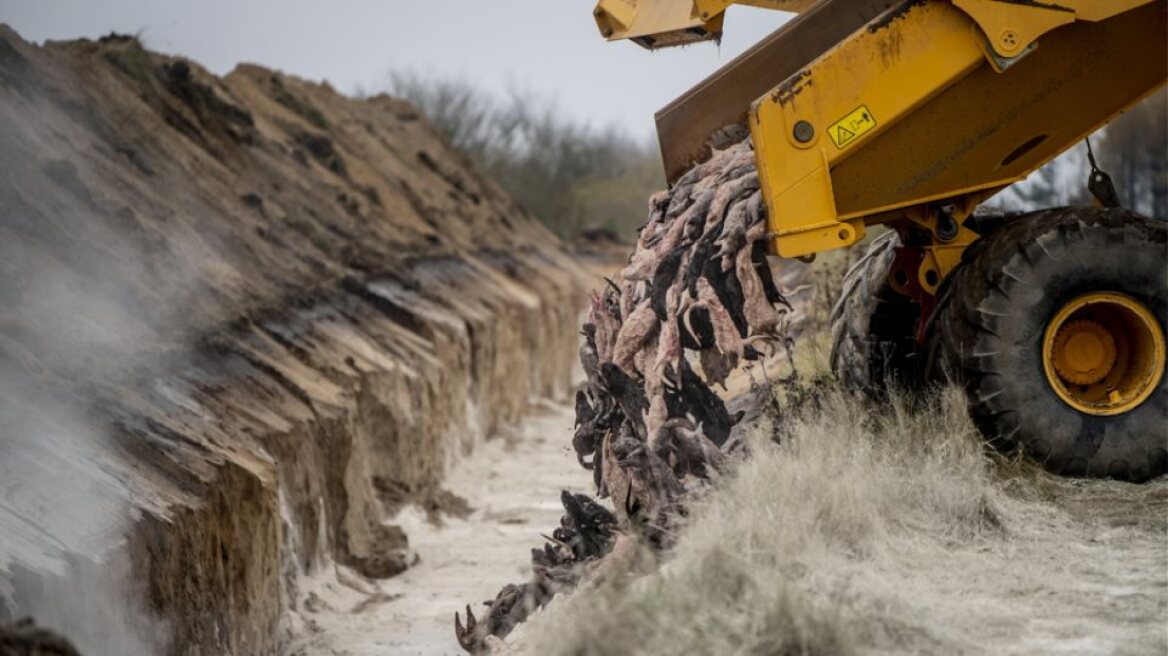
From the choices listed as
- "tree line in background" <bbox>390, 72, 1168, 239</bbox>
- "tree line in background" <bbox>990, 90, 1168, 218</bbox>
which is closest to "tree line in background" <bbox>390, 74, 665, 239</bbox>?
"tree line in background" <bbox>390, 72, 1168, 239</bbox>

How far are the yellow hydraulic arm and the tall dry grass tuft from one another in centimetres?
108

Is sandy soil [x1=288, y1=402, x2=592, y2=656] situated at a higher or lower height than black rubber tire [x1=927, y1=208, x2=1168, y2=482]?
lower

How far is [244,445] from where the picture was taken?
11516 mm

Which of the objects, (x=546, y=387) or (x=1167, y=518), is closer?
(x=1167, y=518)

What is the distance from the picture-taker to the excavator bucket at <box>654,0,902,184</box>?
899cm

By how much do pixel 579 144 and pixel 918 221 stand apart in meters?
59.9

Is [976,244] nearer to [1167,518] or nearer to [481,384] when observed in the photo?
[1167,518]

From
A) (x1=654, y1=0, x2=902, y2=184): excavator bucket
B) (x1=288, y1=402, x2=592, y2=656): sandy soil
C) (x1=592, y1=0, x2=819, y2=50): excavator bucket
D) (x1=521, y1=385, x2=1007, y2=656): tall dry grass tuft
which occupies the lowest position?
(x1=288, y1=402, x2=592, y2=656): sandy soil

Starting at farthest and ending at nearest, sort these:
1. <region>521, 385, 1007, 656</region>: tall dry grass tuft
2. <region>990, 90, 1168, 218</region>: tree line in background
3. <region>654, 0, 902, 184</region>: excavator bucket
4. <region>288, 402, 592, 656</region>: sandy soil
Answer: <region>990, 90, 1168, 218</region>: tree line in background → <region>288, 402, 592, 656</region>: sandy soil → <region>654, 0, 902, 184</region>: excavator bucket → <region>521, 385, 1007, 656</region>: tall dry grass tuft

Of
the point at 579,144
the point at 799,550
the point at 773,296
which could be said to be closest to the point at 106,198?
the point at 773,296

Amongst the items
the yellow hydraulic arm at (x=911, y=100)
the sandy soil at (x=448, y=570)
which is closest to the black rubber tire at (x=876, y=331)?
the yellow hydraulic arm at (x=911, y=100)

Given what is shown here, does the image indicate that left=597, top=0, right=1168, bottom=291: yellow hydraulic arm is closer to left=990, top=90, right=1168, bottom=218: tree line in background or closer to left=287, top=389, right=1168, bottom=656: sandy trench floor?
left=287, top=389, right=1168, bottom=656: sandy trench floor

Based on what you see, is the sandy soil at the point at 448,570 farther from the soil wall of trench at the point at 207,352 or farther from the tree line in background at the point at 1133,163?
the tree line in background at the point at 1133,163

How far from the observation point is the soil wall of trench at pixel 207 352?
29.5 feet
